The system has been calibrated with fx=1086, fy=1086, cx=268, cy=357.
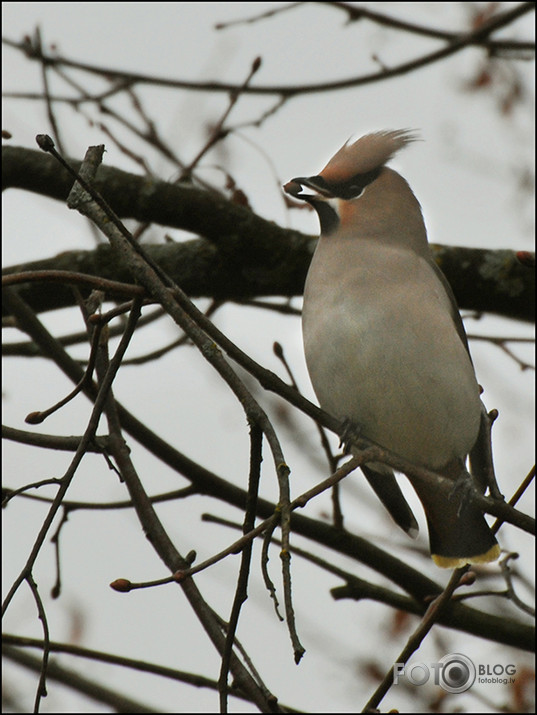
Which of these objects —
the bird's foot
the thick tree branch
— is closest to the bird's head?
the thick tree branch

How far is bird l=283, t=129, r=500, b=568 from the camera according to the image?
3.38 meters

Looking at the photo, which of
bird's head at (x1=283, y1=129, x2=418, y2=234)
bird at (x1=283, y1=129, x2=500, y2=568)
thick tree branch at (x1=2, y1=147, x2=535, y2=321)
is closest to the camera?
bird at (x1=283, y1=129, x2=500, y2=568)

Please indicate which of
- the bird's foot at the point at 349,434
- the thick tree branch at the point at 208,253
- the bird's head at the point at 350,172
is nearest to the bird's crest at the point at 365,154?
the bird's head at the point at 350,172

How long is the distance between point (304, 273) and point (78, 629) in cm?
383

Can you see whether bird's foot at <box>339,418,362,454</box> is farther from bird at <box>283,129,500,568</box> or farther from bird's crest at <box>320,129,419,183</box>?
bird's crest at <box>320,129,419,183</box>

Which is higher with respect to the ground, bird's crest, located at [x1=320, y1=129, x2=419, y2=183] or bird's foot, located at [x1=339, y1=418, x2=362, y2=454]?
bird's crest, located at [x1=320, y1=129, x2=419, y2=183]

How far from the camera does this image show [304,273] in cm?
427

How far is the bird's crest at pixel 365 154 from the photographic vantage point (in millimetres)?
3914

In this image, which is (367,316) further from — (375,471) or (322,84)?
(322,84)

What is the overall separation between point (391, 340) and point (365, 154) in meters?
0.90

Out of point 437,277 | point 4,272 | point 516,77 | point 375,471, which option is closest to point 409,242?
point 437,277

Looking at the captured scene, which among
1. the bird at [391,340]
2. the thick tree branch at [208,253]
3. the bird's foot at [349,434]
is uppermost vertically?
the thick tree branch at [208,253]

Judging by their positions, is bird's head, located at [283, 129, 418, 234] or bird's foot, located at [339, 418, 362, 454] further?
bird's head, located at [283, 129, 418, 234]

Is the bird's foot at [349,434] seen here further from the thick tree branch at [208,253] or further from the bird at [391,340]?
the thick tree branch at [208,253]
